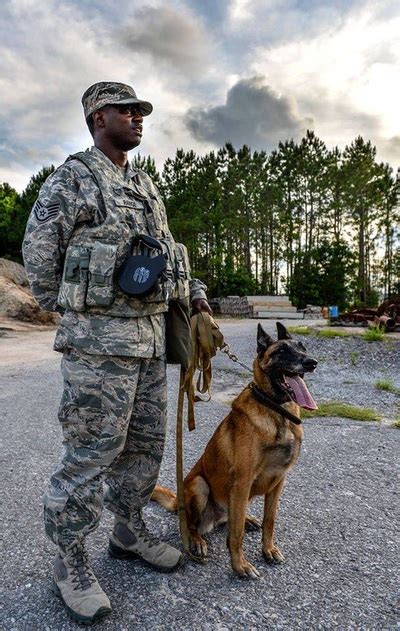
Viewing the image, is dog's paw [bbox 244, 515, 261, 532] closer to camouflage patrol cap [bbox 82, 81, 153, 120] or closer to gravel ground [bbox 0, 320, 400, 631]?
gravel ground [bbox 0, 320, 400, 631]

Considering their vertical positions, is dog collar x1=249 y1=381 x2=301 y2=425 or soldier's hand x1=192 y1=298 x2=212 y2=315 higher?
soldier's hand x1=192 y1=298 x2=212 y2=315

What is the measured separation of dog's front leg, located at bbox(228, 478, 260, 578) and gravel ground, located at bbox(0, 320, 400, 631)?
0.23 ft

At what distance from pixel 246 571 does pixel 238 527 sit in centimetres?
22

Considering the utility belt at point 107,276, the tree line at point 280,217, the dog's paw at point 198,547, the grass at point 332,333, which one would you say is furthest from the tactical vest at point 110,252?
the tree line at point 280,217

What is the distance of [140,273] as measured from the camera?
2.13 meters

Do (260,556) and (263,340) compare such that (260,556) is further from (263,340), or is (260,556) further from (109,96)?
(109,96)

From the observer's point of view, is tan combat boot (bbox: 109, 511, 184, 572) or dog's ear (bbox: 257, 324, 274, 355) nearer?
tan combat boot (bbox: 109, 511, 184, 572)

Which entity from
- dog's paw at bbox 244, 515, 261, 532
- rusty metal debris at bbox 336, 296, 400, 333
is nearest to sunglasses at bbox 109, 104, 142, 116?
dog's paw at bbox 244, 515, 261, 532

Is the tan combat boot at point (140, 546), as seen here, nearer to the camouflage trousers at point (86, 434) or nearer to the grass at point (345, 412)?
the camouflage trousers at point (86, 434)

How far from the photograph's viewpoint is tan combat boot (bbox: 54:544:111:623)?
2.04m

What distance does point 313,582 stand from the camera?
2.36 m

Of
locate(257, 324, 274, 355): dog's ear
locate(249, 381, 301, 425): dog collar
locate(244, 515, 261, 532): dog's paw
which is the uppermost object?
locate(257, 324, 274, 355): dog's ear

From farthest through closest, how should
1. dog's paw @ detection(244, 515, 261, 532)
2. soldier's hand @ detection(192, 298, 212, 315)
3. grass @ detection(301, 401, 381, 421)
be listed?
grass @ detection(301, 401, 381, 421), dog's paw @ detection(244, 515, 261, 532), soldier's hand @ detection(192, 298, 212, 315)

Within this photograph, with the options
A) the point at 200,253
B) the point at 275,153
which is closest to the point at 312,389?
the point at 200,253
